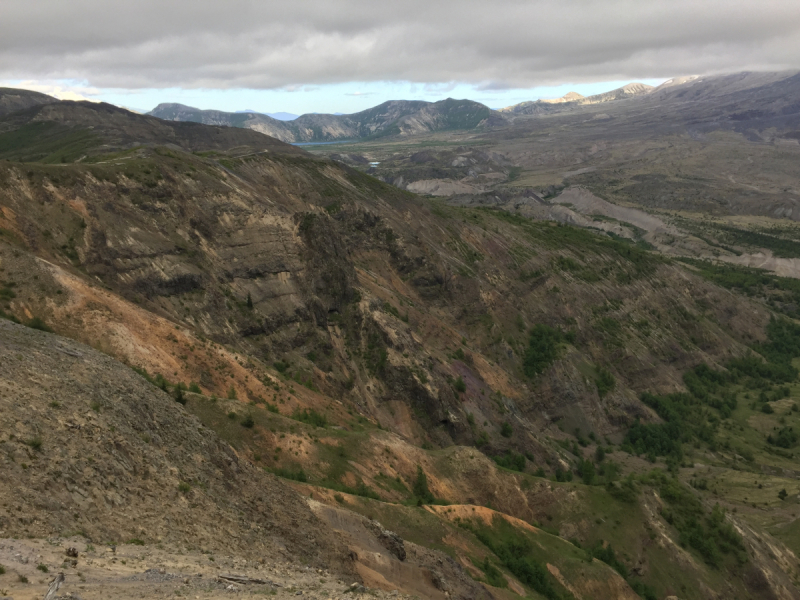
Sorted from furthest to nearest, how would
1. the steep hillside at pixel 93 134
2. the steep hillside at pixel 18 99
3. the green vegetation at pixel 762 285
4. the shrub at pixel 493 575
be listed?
1. the steep hillside at pixel 18 99
2. the green vegetation at pixel 762 285
3. the steep hillside at pixel 93 134
4. the shrub at pixel 493 575

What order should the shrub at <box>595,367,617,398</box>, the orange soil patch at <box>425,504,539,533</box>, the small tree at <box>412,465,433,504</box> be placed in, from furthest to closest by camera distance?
the shrub at <box>595,367,617,398</box> → the small tree at <box>412,465,433,504</box> → the orange soil patch at <box>425,504,539,533</box>

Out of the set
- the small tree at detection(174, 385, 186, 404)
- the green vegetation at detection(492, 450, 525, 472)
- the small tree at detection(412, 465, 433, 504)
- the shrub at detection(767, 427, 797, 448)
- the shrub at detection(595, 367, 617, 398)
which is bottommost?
the shrub at detection(767, 427, 797, 448)

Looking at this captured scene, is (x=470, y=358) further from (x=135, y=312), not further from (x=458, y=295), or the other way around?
(x=135, y=312)

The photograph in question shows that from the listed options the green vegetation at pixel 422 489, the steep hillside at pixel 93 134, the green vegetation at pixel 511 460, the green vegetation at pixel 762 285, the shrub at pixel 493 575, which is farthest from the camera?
the green vegetation at pixel 762 285

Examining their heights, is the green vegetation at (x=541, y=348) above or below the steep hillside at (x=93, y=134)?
below

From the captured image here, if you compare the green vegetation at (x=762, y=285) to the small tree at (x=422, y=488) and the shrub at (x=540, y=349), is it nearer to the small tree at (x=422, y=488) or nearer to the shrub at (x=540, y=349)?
the shrub at (x=540, y=349)

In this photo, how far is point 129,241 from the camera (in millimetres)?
38312

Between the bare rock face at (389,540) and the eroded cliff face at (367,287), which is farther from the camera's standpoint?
the eroded cliff face at (367,287)

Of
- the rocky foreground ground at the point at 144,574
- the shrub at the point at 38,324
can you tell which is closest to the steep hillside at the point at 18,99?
the shrub at the point at 38,324

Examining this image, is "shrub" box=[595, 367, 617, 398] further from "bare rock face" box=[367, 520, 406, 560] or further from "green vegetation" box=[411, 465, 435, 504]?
"bare rock face" box=[367, 520, 406, 560]

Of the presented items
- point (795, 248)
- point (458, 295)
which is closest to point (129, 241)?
point (458, 295)

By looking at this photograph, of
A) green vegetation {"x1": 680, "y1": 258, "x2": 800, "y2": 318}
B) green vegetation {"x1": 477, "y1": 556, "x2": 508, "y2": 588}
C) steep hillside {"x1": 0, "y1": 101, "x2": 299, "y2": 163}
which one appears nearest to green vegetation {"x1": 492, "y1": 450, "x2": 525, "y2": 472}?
green vegetation {"x1": 477, "y1": 556, "x2": 508, "y2": 588}

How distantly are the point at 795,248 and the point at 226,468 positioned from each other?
6501 inches

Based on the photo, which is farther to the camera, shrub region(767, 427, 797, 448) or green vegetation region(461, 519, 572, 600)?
shrub region(767, 427, 797, 448)
